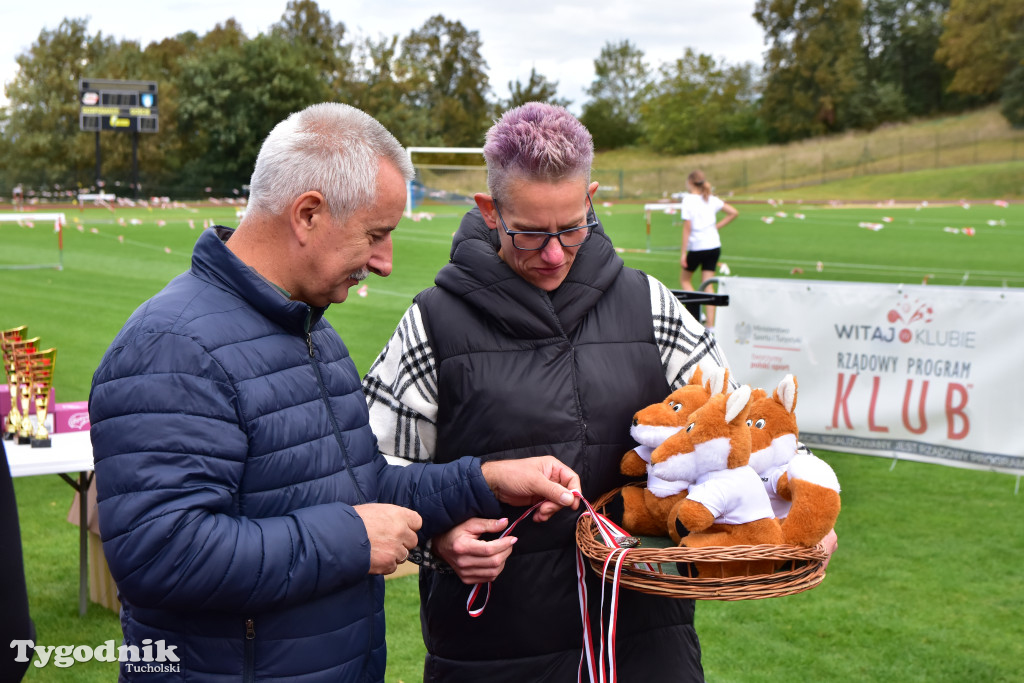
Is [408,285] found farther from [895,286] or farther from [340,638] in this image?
[340,638]

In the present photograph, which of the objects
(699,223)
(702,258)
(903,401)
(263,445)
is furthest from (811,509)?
(702,258)

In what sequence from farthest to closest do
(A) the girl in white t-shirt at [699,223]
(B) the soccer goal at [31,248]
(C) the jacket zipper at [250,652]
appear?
(B) the soccer goal at [31,248], (A) the girl in white t-shirt at [699,223], (C) the jacket zipper at [250,652]

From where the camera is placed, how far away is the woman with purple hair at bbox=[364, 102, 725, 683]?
234 centimetres

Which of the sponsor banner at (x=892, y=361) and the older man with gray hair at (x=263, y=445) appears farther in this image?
the sponsor banner at (x=892, y=361)

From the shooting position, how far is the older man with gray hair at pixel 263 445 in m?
1.71

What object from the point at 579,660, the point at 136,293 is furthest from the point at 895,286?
the point at 136,293

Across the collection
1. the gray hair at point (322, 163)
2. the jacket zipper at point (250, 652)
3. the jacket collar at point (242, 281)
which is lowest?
the jacket zipper at point (250, 652)

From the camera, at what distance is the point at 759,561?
214 cm

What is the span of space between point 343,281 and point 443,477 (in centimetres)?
52

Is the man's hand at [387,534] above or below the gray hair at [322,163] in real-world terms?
below

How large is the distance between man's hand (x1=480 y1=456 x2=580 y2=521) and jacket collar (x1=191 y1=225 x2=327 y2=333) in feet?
1.94

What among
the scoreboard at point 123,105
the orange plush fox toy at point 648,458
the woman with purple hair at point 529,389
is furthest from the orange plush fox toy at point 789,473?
the scoreboard at point 123,105

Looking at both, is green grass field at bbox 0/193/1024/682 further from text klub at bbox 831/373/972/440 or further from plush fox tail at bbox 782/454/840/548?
plush fox tail at bbox 782/454/840/548

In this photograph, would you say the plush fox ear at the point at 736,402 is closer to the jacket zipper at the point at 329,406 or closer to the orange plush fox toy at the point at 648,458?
the orange plush fox toy at the point at 648,458
